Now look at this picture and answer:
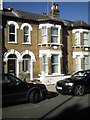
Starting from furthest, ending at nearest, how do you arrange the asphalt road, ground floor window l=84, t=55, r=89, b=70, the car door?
ground floor window l=84, t=55, r=89, b=70, the car door, the asphalt road

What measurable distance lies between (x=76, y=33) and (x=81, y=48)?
6.16ft

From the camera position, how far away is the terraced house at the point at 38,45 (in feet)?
59.8

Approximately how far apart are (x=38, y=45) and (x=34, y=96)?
10616 millimetres

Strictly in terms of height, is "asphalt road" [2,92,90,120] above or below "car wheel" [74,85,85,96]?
below

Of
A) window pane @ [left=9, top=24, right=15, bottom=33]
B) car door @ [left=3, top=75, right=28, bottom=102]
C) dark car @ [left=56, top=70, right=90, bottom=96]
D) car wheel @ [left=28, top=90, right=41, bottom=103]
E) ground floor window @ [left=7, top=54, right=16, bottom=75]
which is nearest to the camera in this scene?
car door @ [left=3, top=75, right=28, bottom=102]

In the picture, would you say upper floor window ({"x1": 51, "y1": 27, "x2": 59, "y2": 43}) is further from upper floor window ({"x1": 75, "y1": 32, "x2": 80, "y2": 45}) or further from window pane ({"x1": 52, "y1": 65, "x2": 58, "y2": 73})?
upper floor window ({"x1": 75, "y1": 32, "x2": 80, "y2": 45})

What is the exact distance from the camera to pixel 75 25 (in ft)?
76.1

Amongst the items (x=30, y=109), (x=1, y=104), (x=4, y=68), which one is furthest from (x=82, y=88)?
(x=4, y=68)

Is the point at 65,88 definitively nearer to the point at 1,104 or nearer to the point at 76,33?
the point at 1,104

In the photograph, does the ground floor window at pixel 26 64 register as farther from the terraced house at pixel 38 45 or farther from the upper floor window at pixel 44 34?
the upper floor window at pixel 44 34

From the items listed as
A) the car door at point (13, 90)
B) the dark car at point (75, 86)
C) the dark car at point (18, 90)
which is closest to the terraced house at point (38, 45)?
the dark car at point (75, 86)

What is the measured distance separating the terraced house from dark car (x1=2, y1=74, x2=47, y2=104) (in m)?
7.41

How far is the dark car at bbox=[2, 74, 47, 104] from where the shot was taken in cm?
888

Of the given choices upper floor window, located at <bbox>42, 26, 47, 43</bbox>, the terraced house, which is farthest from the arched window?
upper floor window, located at <bbox>42, 26, 47, 43</bbox>
